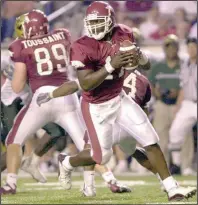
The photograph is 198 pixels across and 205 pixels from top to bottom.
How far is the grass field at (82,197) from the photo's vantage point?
6.48 meters

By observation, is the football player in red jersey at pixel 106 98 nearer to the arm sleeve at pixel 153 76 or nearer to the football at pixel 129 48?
the football at pixel 129 48

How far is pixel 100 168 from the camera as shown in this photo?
24.0 ft

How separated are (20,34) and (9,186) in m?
1.22

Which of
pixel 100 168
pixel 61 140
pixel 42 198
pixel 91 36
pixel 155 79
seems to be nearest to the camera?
pixel 91 36

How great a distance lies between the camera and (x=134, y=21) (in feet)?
40.7

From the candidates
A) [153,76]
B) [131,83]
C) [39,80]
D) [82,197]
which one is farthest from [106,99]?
[153,76]

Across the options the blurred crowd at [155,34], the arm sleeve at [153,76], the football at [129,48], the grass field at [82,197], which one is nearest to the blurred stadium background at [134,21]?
the blurred crowd at [155,34]

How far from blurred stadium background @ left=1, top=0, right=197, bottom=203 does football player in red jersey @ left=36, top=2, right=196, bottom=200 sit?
4450 mm

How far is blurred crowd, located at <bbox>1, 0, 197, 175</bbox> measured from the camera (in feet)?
34.4

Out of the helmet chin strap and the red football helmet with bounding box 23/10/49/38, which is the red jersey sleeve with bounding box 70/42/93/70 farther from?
the red football helmet with bounding box 23/10/49/38

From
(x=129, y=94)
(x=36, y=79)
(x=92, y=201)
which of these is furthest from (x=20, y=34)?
(x=92, y=201)

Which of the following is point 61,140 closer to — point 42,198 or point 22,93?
point 22,93

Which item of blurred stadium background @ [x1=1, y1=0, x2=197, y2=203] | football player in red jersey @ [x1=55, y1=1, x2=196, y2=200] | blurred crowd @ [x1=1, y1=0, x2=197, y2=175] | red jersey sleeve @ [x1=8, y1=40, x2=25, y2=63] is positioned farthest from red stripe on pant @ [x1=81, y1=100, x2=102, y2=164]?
blurred stadium background @ [x1=1, y1=0, x2=197, y2=203]

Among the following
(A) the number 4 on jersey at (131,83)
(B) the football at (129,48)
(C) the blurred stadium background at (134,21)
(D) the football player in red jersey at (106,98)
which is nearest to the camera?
(B) the football at (129,48)
